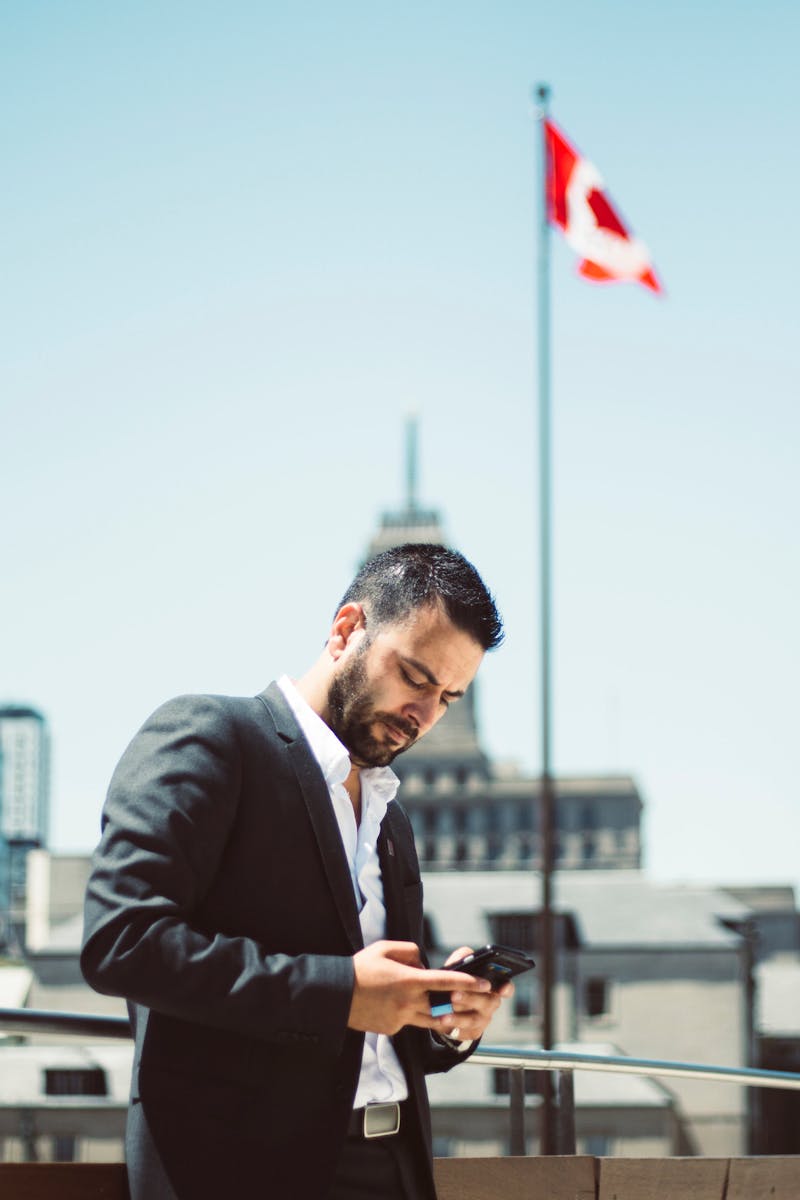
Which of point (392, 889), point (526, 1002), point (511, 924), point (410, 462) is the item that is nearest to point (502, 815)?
point (410, 462)

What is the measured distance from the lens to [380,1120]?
91.7 inches

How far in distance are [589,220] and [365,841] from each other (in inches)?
572

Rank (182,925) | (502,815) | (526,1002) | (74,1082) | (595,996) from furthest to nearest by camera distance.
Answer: (502,815) → (595,996) → (526,1002) → (74,1082) → (182,925)

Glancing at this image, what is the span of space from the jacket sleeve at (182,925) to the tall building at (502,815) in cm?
10625

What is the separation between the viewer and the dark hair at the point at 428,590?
2.48 metres

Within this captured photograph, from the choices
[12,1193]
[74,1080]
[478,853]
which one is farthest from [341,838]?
[478,853]

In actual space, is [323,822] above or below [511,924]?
above

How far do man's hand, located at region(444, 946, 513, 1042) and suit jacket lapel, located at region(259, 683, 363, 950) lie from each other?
19cm

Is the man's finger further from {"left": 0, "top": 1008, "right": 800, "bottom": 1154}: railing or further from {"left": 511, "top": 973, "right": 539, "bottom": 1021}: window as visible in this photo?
{"left": 511, "top": 973, "right": 539, "bottom": 1021}: window

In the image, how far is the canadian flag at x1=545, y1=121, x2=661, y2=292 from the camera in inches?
618

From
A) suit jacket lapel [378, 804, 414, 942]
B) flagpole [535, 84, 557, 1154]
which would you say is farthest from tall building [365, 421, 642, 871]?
suit jacket lapel [378, 804, 414, 942]

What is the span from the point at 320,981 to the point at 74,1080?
1745 inches

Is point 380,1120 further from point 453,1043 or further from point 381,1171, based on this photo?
point 453,1043

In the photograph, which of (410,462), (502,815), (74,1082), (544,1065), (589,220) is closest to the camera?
(544,1065)
